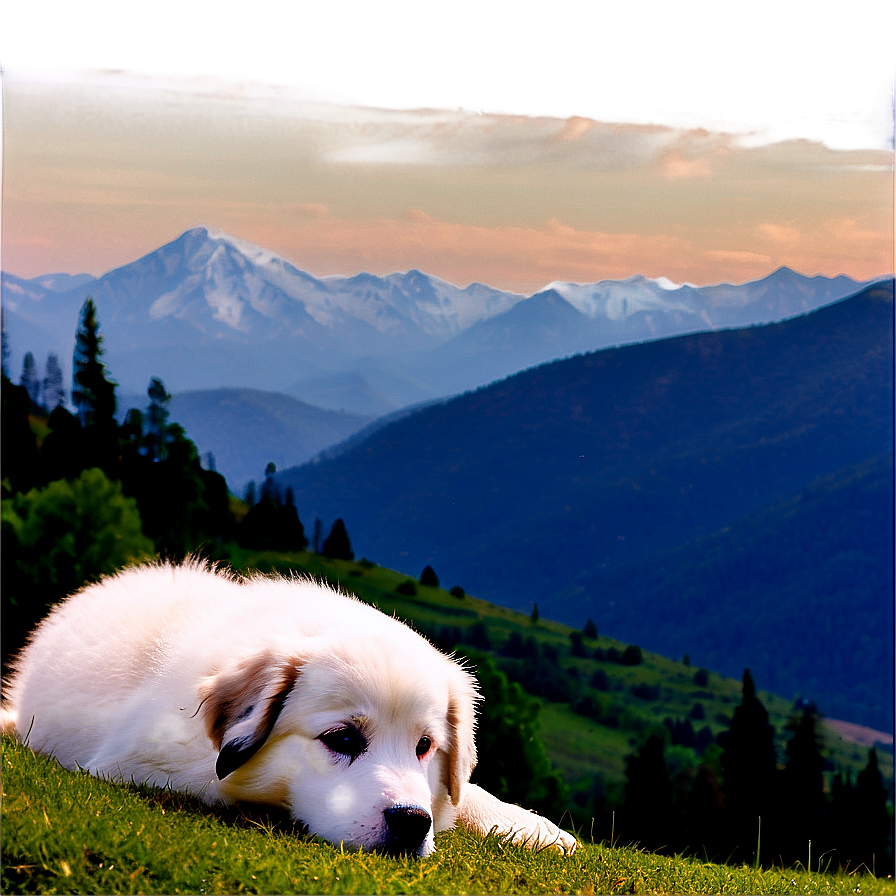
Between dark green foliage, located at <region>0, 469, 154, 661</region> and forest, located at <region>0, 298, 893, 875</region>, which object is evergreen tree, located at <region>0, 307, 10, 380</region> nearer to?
forest, located at <region>0, 298, 893, 875</region>

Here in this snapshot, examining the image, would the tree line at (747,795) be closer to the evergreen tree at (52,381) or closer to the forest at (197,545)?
the forest at (197,545)

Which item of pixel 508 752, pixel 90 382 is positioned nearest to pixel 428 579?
pixel 90 382

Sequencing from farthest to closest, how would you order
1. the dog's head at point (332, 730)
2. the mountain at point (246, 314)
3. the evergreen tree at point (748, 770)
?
the mountain at point (246, 314)
the evergreen tree at point (748, 770)
the dog's head at point (332, 730)

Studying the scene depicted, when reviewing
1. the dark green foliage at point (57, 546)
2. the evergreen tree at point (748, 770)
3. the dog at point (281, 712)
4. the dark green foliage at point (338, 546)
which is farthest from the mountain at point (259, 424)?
the dog at point (281, 712)

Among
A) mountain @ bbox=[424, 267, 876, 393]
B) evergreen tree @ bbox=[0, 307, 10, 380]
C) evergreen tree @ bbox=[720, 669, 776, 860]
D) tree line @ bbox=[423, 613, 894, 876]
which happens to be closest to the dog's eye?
tree line @ bbox=[423, 613, 894, 876]

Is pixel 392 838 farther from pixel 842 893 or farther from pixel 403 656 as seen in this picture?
pixel 842 893

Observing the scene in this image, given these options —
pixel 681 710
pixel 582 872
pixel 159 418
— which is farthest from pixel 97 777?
pixel 681 710

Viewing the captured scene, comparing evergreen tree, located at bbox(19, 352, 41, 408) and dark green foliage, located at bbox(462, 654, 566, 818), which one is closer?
dark green foliage, located at bbox(462, 654, 566, 818)
